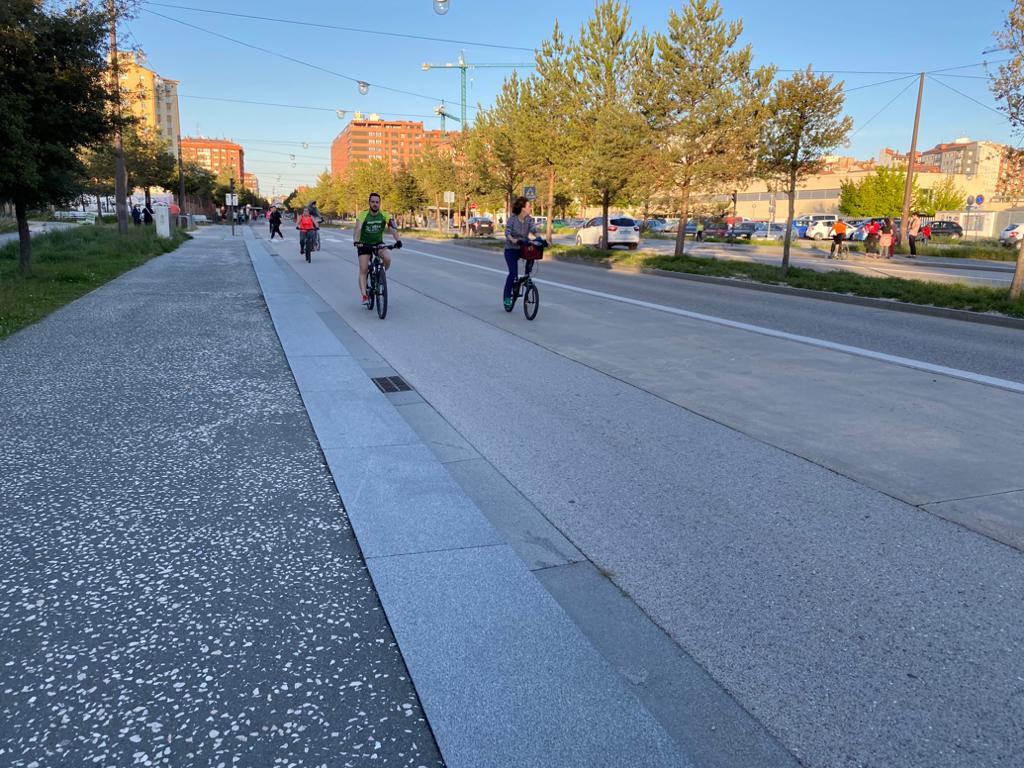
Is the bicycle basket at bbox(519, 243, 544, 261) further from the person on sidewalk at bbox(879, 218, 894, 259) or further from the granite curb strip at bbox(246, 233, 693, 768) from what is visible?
the person on sidewalk at bbox(879, 218, 894, 259)

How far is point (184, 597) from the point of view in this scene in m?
3.15

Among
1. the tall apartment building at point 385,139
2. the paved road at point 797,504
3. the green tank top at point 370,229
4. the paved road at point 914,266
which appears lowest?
the paved road at point 797,504

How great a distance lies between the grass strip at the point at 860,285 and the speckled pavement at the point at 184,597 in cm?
1293

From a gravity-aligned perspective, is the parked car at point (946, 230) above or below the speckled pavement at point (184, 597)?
above

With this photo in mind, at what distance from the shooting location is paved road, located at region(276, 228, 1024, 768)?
2.59m

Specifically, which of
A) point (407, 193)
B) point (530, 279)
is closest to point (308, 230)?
point (530, 279)

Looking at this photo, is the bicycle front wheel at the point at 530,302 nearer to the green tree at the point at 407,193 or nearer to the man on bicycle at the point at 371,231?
the man on bicycle at the point at 371,231

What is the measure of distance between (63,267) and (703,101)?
18.0 meters

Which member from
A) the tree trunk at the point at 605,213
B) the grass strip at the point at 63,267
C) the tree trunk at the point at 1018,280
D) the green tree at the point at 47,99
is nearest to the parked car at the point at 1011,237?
the tree trunk at the point at 605,213

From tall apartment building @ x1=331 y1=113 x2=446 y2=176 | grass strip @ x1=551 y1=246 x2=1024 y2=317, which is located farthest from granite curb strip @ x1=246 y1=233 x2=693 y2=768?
tall apartment building @ x1=331 y1=113 x2=446 y2=176

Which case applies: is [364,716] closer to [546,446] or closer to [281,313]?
[546,446]

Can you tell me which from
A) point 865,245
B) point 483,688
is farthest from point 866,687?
point 865,245

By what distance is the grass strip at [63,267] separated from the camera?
37.0ft

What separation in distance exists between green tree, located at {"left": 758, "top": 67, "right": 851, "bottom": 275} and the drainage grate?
13.5 metres
